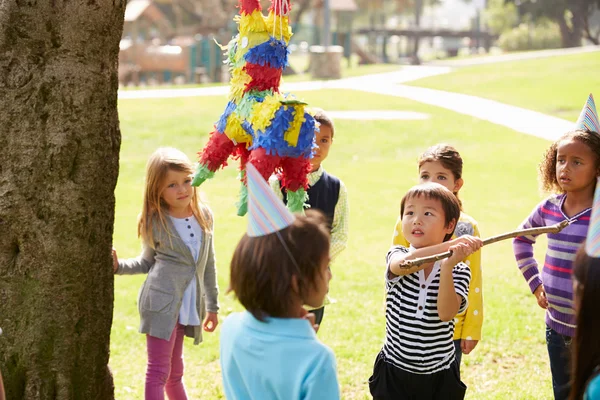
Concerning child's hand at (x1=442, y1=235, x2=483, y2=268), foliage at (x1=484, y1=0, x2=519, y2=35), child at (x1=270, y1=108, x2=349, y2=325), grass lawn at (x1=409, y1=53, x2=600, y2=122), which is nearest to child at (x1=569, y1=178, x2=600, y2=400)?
child's hand at (x1=442, y1=235, x2=483, y2=268)

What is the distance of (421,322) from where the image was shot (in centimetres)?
254

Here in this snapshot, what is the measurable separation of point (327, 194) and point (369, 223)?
4449 mm

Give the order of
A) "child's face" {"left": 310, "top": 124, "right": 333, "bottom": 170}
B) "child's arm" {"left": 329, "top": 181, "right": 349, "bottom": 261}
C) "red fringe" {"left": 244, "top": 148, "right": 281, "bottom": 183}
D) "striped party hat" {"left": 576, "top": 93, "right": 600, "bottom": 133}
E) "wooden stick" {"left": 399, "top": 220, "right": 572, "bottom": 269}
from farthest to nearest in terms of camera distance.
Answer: "child's arm" {"left": 329, "top": 181, "right": 349, "bottom": 261}
"child's face" {"left": 310, "top": 124, "right": 333, "bottom": 170}
"striped party hat" {"left": 576, "top": 93, "right": 600, "bottom": 133}
"red fringe" {"left": 244, "top": 148, "right": 281, "bottom": 183}
"wooden stick" {"left": 399, "top": 220, "right": 572, "bottom": 269}

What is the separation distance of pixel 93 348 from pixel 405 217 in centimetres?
116

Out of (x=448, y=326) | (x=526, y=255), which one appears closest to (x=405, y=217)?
(x=448, y=326)

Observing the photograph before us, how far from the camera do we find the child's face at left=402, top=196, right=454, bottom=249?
97.3 inches

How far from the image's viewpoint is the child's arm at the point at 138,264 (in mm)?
3051

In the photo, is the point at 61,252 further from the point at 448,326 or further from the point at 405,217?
the point at 448,326

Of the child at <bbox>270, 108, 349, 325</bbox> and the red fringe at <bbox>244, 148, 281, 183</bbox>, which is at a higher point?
the red fringe at <bbox>244, 148, 281, 183</bbox>

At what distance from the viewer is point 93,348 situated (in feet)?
8.84

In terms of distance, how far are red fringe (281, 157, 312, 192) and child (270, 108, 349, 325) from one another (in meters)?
0.70

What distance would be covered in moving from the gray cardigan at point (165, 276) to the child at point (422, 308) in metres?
0.84

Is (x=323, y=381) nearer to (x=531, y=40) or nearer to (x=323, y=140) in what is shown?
(x=323, y=140)

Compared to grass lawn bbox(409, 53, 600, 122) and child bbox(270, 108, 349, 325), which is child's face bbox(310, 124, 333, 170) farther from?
grass lawn bbox(409, 53, 600, 122)
